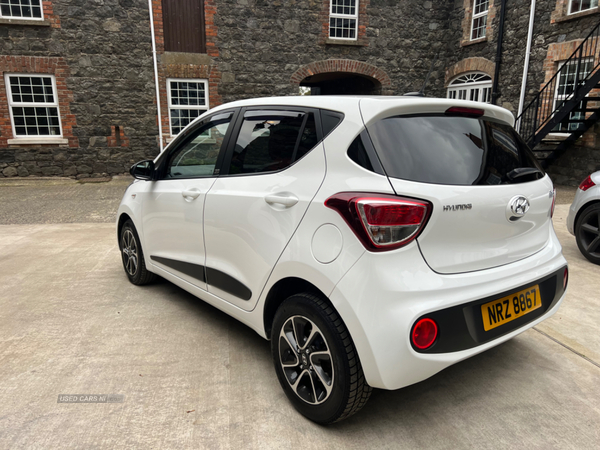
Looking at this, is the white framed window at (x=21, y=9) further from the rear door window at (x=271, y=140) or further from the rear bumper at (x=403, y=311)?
the rear bumper at (x=403, y=311)

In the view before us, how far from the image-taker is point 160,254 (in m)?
3.54

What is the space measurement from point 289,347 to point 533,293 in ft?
4.33

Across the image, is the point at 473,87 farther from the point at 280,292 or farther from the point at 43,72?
the point at 280,292

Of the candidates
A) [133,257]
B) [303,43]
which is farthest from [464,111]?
[303,43]

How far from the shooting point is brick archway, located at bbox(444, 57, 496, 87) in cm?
1241

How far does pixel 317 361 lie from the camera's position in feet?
6.91

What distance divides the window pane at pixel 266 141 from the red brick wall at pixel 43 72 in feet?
→ 35.2

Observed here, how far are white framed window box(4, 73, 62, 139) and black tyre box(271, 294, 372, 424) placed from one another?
38.7 ft

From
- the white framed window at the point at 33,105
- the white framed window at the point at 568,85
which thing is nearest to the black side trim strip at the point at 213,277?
the white framed window at the point at 568,85

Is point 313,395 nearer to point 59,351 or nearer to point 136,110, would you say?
point 59,351

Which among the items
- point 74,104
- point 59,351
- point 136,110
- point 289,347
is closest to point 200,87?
point 136,110

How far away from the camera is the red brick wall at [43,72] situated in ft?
35.7

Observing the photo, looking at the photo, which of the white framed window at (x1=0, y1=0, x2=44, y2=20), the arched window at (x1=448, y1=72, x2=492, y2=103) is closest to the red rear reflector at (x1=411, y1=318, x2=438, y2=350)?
the arched window at (x1=448, y1=72, x2=492, y2=103)

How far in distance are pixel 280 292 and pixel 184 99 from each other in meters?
11.0
